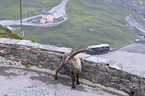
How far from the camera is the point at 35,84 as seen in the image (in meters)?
8.96

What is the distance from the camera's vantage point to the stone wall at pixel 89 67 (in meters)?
8.27

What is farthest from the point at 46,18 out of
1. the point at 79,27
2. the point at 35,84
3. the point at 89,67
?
the point at 35,84

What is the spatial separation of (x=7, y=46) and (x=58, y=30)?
72547 millimetres

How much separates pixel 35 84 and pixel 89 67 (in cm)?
323

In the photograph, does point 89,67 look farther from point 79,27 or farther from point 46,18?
point 46,18

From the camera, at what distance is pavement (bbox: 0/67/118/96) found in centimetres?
838

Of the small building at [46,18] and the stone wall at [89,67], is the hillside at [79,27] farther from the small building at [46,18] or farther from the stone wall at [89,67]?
the stone wall at [89,67]

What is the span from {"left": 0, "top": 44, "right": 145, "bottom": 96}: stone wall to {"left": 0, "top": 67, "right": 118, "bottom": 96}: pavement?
649 mm

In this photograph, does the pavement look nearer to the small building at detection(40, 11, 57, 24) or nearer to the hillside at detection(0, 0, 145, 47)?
the hillside at detection(0, 0, 145, 47)

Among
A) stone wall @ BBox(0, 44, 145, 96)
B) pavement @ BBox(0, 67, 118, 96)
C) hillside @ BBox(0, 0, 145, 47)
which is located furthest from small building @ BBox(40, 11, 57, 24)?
pavement @ BBox(0, 67, 118, 96)

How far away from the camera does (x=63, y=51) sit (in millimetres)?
10188

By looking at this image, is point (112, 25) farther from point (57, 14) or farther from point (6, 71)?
point (6, 71)

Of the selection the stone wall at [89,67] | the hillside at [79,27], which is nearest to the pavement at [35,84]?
the stone wall at [89,67]

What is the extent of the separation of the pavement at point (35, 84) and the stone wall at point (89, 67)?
2.13 feet
